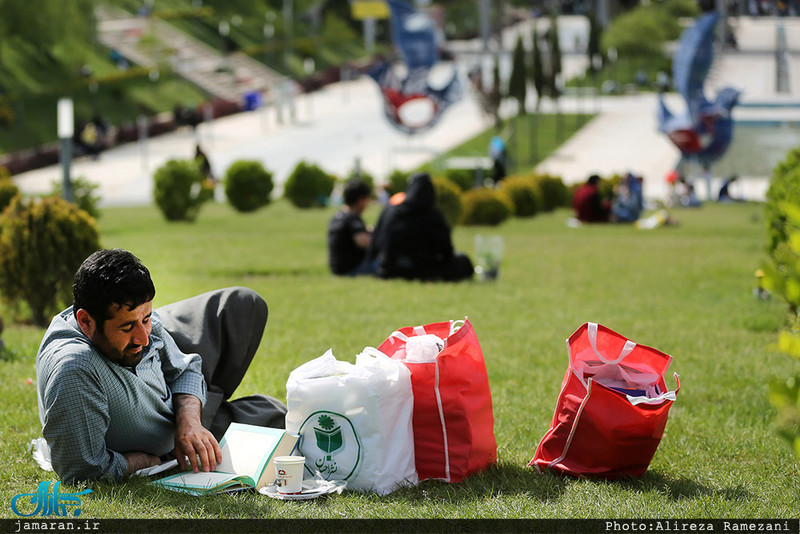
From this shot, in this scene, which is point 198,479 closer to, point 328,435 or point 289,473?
point 289,473

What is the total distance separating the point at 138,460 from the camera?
3930 mm

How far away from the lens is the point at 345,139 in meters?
40.4

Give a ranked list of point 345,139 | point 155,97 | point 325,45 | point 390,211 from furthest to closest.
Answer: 1. point 325,45
2. point 155,97
3. point 345,139
4. point 390,211

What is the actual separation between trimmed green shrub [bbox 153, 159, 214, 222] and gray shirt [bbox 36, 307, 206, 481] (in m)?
14.3

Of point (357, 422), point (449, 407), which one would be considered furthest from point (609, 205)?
point (357, 422)

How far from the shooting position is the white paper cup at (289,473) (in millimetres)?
3734

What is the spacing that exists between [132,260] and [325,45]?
6252cm

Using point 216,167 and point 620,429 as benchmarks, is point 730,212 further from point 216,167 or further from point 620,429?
point 620,429

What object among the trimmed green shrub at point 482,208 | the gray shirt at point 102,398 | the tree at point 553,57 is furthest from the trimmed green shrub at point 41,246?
the tree at point 553,57

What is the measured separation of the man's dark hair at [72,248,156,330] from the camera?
354 centimetres

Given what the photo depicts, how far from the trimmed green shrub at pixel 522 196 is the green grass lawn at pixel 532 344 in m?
4.05

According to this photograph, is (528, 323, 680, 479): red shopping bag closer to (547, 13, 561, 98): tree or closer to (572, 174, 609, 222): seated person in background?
(572, 174, 609, 222): seated person in background

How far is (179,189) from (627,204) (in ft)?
25.4

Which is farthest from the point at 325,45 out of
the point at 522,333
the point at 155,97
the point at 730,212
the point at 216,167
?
the point at 522,333
